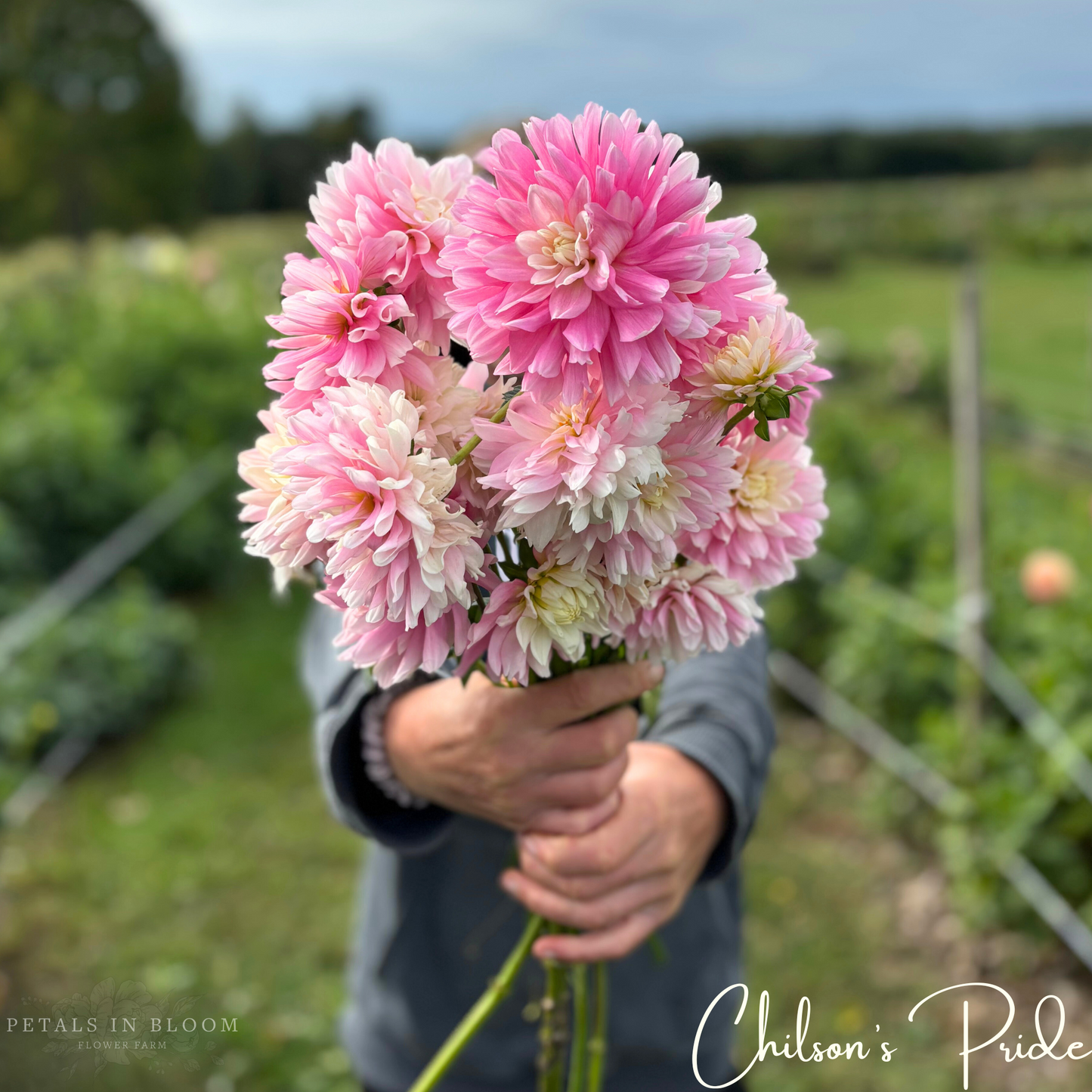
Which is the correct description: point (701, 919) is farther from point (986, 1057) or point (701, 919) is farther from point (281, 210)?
point (281, 210)

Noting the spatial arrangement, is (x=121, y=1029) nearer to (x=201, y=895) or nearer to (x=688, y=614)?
(x=688, y=614)

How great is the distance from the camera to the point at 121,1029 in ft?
5.41

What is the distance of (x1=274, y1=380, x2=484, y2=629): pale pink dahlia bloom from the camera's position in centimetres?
65

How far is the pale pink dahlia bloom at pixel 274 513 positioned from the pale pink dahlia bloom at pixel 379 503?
0.03 meters

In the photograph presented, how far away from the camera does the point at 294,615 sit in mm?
5938

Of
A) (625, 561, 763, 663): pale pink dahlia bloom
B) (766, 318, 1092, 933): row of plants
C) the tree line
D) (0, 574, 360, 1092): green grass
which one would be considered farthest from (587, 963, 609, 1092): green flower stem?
the tree line

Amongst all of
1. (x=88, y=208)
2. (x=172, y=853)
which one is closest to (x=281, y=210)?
(x=88, y=208)

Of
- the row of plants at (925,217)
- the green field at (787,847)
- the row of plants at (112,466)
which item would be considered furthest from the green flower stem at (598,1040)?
the row of plants at (925,217)

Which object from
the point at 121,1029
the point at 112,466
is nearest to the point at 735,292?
the point at 121,1029

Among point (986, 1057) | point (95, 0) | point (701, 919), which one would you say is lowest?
point (986, 1057)

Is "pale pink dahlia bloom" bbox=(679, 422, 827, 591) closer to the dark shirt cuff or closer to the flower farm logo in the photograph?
the dark shirt cuff

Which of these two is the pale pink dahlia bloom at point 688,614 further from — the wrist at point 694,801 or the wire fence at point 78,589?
the wire fence at point 78,589

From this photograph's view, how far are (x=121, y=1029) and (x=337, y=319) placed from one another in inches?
57.5

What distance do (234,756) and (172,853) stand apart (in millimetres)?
717
